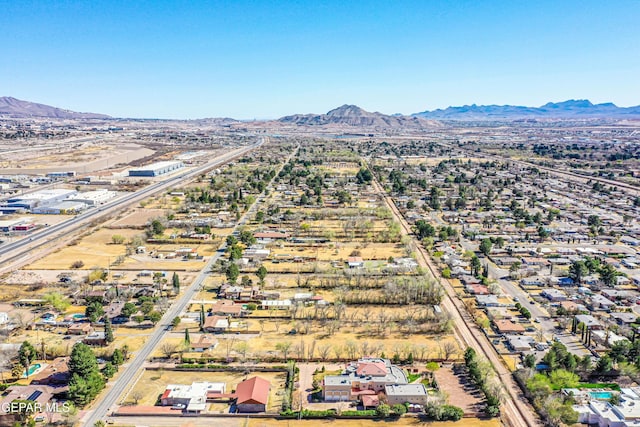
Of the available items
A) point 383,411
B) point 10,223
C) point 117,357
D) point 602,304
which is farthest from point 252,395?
point 10,223

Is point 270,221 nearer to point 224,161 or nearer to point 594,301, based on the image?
point 594,301

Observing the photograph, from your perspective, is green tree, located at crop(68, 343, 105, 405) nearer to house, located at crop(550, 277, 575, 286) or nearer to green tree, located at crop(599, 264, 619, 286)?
house, located at crop(550, 277, 575, 286)

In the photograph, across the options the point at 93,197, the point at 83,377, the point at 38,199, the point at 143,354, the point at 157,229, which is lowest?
the point at 143,354

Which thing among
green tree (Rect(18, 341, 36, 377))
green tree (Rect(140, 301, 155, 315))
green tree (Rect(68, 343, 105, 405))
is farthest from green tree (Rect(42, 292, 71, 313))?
green tree (Rect(68, 343, 105, 405))

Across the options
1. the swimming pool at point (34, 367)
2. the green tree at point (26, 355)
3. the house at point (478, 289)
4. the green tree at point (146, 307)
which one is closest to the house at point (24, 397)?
the swimming pool at point (34, 367)

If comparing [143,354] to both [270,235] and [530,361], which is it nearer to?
[530,361]

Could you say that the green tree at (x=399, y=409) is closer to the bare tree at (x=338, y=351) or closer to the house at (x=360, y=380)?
the house at (x=360, y=380)

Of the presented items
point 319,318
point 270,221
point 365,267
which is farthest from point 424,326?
point 270,221
